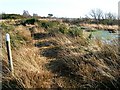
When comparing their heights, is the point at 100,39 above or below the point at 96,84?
above

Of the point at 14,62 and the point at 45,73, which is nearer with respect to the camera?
the point at 45,73

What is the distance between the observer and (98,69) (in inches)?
231

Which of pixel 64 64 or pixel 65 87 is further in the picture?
pixel 64 64

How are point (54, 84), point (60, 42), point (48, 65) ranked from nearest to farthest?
point (54, 84) → point (48, 65) → point (60, 42)

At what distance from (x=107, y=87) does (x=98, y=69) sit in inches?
17.8

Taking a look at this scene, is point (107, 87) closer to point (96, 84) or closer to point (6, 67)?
point (96, 84)

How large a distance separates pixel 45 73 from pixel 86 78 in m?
0.97

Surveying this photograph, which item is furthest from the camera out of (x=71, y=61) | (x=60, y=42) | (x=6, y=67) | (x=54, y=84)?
(x=60, y=42)

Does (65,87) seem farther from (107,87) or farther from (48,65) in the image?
(48,65)

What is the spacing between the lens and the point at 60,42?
32.9ft

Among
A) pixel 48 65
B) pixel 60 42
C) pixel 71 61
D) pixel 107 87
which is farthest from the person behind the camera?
pixel 60 42

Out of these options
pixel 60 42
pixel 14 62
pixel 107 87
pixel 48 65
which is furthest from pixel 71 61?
pixel 60 42

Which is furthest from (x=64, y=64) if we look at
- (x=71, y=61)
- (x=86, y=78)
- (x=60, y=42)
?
(x=60, y=42)

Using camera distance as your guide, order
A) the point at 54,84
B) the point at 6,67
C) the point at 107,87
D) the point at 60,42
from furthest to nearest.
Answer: the point at 60,42
the point at 6,67
the point at 54,84
the point at 107,87
